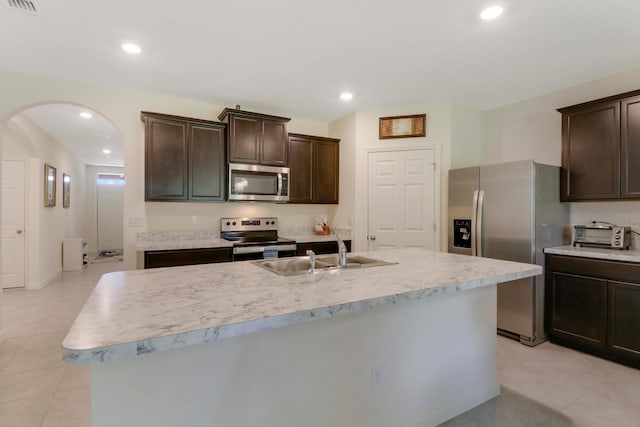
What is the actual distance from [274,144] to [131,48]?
1.79m

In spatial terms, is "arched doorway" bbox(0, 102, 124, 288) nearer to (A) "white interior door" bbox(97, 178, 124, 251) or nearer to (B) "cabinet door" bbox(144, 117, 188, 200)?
(B) "cabinet door" bbox(144, 117, 188, 200)

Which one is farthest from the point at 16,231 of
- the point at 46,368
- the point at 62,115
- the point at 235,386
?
the point at 235,386

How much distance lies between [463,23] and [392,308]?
6.84 ft

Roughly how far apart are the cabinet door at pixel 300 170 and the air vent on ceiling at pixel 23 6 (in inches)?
Answer: 106

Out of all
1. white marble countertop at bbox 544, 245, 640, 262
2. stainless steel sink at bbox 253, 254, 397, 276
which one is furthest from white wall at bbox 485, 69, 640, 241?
stainless steel sink at bbox 253, 254, 397, 276

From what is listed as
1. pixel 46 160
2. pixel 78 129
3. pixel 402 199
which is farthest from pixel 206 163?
pixel 46 160

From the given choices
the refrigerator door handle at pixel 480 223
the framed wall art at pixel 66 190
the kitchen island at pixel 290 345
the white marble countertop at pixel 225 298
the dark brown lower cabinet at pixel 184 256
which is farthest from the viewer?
the framed wall art at pixel 66 190

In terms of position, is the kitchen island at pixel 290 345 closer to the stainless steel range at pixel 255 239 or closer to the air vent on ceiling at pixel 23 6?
the stainless steel range at pixel 255 239

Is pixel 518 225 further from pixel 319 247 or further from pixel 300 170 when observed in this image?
pixel 300 170

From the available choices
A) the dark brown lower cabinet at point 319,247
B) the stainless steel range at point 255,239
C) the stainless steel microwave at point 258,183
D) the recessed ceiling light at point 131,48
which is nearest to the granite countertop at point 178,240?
Answer: the stainless steel range at point 255,239

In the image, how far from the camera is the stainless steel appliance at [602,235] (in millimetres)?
2883

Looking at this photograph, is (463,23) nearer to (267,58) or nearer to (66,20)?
(267,58)

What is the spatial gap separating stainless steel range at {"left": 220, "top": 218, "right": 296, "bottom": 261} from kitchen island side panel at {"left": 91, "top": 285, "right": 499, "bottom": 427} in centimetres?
227

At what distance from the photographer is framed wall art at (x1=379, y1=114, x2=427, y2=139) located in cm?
404
